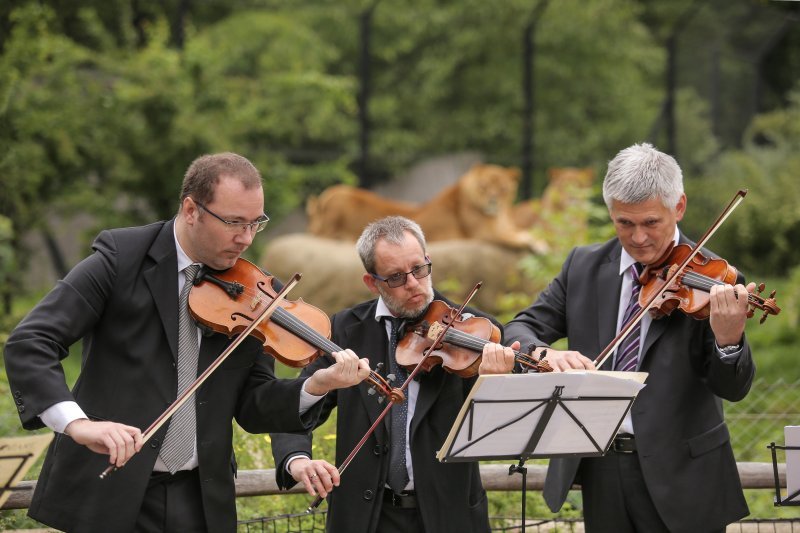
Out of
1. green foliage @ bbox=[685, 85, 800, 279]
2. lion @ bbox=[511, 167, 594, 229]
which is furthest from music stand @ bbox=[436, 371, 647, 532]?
green foliage @ bbox=[685, 85, 800, 279]

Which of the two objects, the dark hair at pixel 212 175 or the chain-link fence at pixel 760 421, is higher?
the dark hair at pixel 212 175

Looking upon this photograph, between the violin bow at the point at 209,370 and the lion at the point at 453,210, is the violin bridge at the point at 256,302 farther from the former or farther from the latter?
the lion at the point at 453,210

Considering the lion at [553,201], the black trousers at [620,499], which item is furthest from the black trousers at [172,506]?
the lion at [553,201]

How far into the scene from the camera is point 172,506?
11.3ft

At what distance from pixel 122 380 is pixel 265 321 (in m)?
0.47

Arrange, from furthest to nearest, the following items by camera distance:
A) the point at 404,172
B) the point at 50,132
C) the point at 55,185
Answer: the point at 404,172, the point at 55,185, the point at 50,132

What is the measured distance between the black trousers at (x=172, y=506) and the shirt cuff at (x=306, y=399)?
392 mm

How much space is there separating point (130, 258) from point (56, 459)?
0.64 m

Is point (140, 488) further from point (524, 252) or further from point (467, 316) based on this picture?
point (524, 252)

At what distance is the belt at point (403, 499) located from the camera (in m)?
3.72

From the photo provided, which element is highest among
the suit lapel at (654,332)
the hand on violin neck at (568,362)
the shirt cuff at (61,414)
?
the suit lapel at (654,332)

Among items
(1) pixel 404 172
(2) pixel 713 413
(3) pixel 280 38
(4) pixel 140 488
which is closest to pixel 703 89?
(1) pixel 404 172

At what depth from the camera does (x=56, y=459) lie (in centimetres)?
340

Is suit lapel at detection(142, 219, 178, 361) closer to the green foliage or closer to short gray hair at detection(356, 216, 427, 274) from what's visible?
short gray hair at detection(356, 216, 427, 274)
